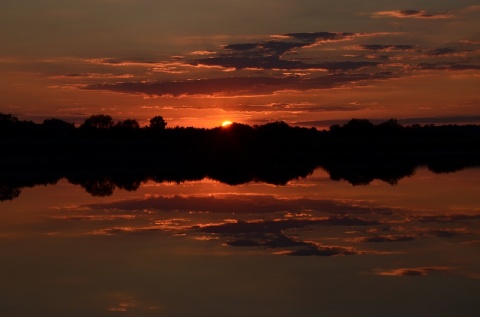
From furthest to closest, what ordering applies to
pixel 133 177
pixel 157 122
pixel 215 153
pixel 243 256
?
pixel 157 122
pixel 215 153
pixel 133 177
pixel 243 256

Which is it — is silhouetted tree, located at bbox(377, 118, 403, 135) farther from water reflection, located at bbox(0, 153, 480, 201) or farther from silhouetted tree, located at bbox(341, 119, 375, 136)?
water reflection, located at bbox(0, 153, 480, 201)

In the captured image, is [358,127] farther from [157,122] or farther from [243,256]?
[243,256]

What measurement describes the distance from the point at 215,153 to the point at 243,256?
39214mm

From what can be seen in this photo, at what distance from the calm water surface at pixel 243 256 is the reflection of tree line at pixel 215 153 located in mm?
5451

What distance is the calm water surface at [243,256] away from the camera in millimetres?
8258

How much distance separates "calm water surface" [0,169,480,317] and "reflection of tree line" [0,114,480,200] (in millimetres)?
5451

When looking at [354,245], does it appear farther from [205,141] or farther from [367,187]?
[205,141]

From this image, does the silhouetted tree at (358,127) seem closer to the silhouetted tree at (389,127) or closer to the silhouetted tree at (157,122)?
the silhouetted tree at (389,127)

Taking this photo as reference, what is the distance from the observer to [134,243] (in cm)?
1210

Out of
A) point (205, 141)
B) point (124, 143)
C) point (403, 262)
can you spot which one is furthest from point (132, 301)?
point (205, 141)

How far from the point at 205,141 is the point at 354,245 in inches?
1657

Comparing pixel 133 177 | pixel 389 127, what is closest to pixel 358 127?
pixel 389 127

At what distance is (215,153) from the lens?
5000cm

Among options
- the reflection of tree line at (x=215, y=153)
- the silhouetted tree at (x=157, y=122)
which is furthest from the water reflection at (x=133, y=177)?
the silhouetted tree at (x=157, y=122)
